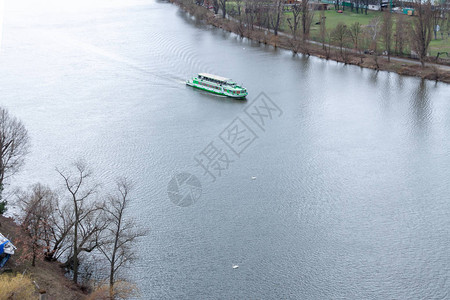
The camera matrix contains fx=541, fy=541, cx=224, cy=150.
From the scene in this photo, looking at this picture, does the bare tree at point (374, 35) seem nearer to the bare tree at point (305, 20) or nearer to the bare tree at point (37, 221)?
the bare tree at point (305, 20)

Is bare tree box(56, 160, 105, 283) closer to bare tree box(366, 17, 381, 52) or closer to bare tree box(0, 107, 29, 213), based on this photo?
bare tree box(0, 107, 29, 213)

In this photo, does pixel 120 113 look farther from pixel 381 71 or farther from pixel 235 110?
pixel 381 71

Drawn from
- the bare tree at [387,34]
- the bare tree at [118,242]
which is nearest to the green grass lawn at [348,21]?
the bare tree at [387,34]

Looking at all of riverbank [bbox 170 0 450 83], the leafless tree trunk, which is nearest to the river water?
riverbank [bbox 170 0 450 83]

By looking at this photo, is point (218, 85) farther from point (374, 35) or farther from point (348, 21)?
point (348, 21)

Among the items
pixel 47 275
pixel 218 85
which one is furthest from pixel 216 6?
pixel 47 275

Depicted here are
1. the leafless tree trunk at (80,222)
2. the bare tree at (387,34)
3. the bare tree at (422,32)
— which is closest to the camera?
the leafless tree trunk at (80,222)

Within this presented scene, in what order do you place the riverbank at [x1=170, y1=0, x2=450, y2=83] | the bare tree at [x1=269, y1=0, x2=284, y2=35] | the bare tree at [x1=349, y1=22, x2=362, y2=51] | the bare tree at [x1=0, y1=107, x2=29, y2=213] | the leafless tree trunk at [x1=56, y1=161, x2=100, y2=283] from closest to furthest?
the leafless tree trunk at [x1=56, y1=161, x2=100, y2=283]
the bare tree at [x1=0, y1=107, x2=29, y2=213]
the riverbank at [x1=170, y1=0, x2=450, y2=83]
the bare tree at [x1=349, y1=22, x2=362, y2=51]
the bare tree at [x1=269, y1=0, x2=284, y2=35]
